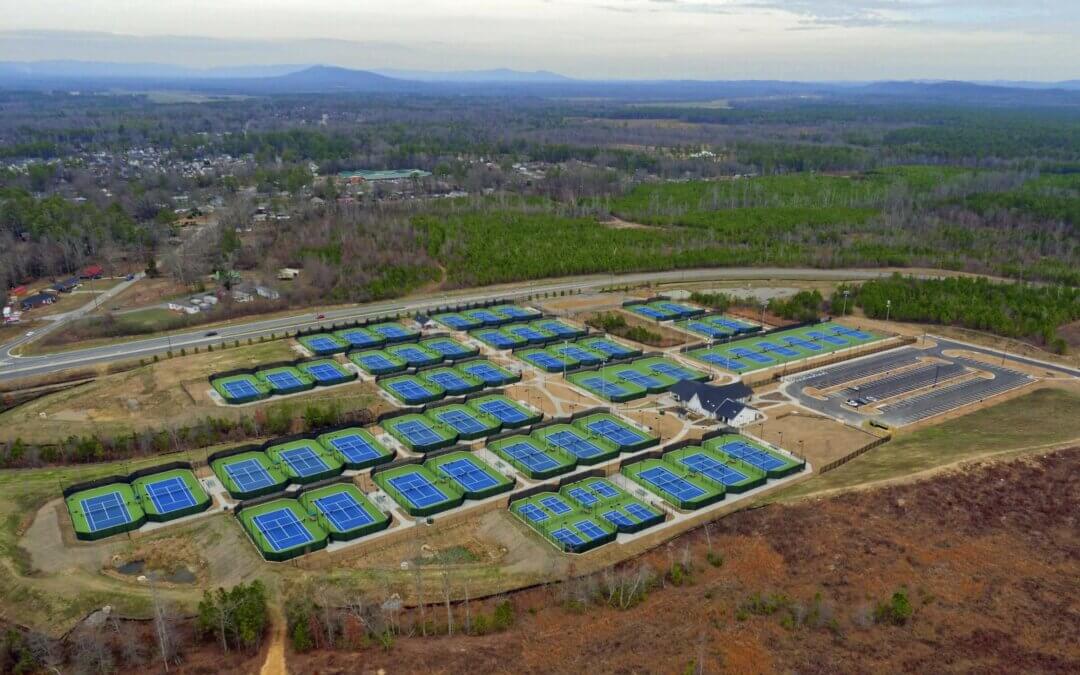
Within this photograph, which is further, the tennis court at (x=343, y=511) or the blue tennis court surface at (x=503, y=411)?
the blue tennis court surface at (x=503, y=411)

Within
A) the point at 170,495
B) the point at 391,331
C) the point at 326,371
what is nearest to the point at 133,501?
the point at 170,495

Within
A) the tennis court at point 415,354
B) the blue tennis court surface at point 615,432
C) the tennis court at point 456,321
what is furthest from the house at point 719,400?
the tennis court at point 456,321

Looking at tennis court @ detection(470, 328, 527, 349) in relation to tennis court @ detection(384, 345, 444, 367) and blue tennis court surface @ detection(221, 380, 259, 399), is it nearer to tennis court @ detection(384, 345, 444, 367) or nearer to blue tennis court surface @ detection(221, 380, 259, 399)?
tennis court @ detection(384, 345, 444, 367)

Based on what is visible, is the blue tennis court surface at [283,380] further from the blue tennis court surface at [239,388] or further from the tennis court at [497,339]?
the tennis court at [497,339]

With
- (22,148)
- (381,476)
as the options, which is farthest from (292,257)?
(22,148)

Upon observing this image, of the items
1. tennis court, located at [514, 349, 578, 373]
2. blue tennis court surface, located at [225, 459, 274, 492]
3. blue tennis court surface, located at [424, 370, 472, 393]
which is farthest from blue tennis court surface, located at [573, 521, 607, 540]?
tennis court, located at [514, 349, 578, 373]

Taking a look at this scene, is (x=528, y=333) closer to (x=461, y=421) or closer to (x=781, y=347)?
(x=461, y=421)
